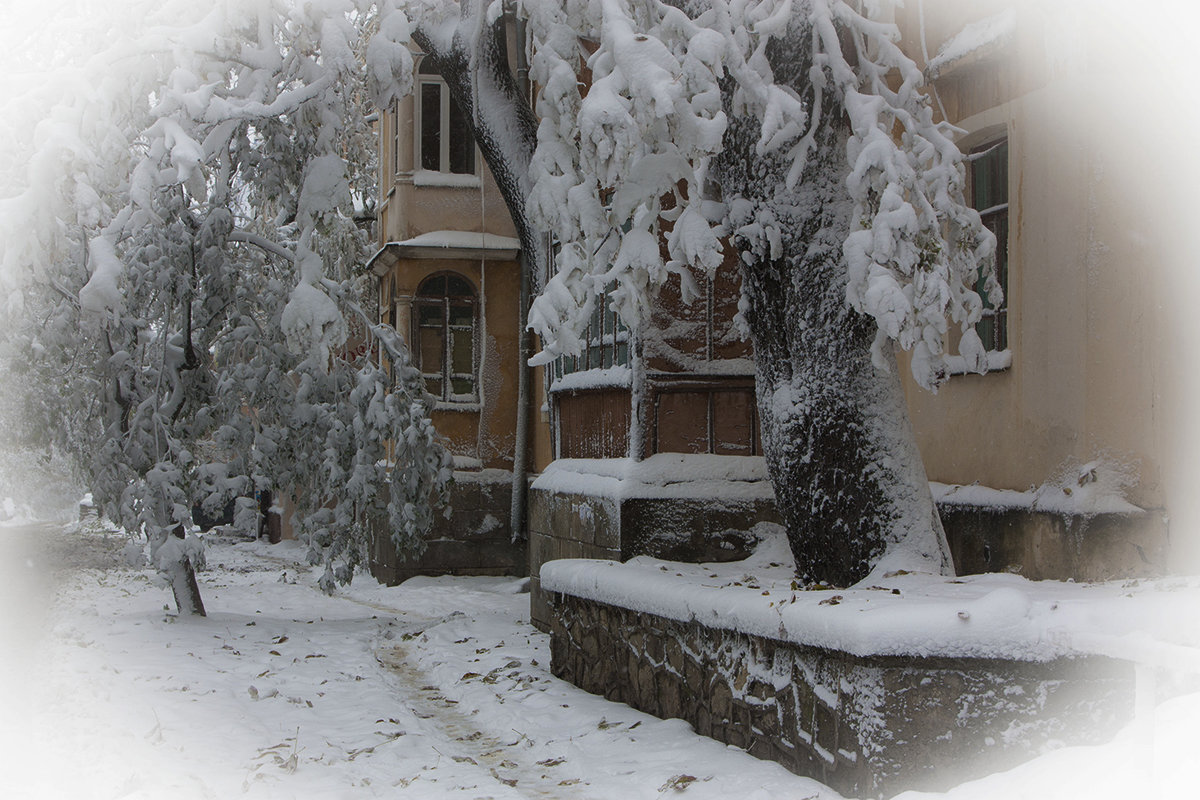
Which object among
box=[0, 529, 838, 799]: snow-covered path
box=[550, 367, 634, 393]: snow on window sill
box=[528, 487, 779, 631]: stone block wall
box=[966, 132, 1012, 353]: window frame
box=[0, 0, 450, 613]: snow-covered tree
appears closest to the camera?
box=[0, 529, 838, 799]: snow-covered path

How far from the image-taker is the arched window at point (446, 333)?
55.4ft

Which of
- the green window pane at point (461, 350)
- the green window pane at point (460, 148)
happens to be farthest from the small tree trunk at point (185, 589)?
the green window pane at point (460, 148)

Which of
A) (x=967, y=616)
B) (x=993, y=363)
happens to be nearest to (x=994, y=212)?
(x=993, y=363)

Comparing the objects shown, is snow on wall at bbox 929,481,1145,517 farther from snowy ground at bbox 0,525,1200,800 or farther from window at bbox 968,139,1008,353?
snowy ground at bbox 0,525,1200,800

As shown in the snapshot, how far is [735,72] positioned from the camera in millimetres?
6547

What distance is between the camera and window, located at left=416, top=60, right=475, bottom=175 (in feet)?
55.6

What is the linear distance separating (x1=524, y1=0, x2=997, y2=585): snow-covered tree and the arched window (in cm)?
974

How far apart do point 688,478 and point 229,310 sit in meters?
5.82

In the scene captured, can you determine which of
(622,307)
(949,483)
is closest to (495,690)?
(622,307)

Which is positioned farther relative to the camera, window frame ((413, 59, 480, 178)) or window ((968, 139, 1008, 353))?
window frame ((413, 59, 480, 178))

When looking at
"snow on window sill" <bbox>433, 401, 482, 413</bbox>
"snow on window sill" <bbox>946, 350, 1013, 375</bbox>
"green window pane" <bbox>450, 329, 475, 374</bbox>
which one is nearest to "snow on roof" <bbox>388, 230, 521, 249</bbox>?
"green window pane" <bbox>450, 329, 475, 374</bbox>

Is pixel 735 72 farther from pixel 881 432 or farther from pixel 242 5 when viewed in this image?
pixel 242 5

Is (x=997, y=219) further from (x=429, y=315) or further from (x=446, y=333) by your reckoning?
(x=429, y=315)

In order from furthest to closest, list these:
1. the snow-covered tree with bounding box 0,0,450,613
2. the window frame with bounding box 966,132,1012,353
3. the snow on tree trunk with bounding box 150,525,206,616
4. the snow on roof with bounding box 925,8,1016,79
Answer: the snow on tree trunk with bounding box 150,525,206,616
the window frame with bounding box 966,132,1012,353
the snow on roof with bounding box 925,8,1016,79
the snow-covered tree with bounding box 0,0,450,613
